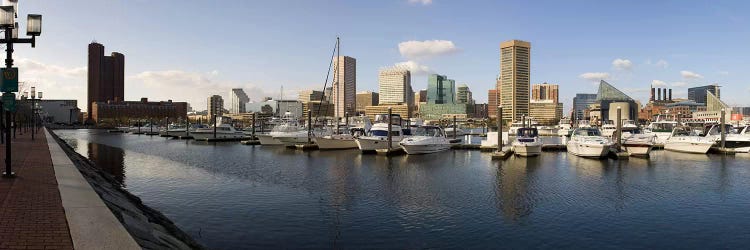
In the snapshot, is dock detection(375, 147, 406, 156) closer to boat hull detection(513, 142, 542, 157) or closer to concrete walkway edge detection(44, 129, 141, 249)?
boat hull detection(513, 142, 542, 157)

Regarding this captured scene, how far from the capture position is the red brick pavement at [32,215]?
8594 mm

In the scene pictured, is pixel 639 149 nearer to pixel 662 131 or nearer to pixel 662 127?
pixel 662 131

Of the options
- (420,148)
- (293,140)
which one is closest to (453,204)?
(420,148)

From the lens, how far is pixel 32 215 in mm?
10633

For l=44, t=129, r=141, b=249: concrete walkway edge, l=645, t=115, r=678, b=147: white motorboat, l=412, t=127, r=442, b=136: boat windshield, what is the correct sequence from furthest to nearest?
l=645, t=115, r=678, b=147: white motorboat
l=412, t=127, r=442, b=136: boat windshield
l=44, t=129, r=141, b=249: concrete walkway edge

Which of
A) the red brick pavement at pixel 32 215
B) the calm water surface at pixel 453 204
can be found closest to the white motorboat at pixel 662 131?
the calm water surface at pixel 453 204

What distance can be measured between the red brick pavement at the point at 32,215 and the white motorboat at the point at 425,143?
33412 millimetres

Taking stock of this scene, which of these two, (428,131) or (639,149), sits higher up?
(428,131)

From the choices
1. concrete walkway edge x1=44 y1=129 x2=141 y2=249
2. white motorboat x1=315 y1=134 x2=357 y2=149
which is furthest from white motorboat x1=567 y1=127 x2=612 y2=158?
concrete walkway edge x1=44 y1=129 x2=141 y2=249

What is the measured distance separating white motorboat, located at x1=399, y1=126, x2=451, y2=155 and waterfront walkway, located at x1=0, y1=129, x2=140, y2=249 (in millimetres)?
33566

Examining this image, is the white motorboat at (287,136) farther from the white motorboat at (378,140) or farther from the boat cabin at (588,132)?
the boat cabin at (588,132)

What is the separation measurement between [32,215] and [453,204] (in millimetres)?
15338

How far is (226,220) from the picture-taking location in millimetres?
17500

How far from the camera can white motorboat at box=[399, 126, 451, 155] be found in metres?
47.0
